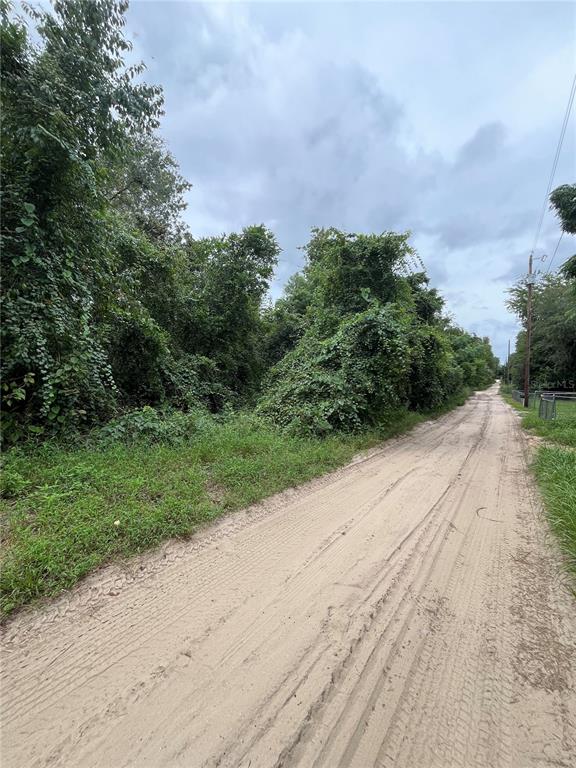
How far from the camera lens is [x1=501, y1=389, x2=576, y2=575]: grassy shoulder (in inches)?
122

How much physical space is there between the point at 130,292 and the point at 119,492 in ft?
15.7

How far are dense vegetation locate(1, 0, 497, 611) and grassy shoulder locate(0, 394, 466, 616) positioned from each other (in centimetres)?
2

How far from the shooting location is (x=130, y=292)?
6.85 metres

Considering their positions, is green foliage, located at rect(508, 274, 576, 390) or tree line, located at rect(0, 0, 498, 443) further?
green foliage, located at rect(508, 274, 576, 390)

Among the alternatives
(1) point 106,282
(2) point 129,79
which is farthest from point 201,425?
(2) point 129,79

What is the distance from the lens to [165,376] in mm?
8070

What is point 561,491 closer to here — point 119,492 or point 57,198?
point 119,492

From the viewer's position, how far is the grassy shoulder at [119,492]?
2.32 metres

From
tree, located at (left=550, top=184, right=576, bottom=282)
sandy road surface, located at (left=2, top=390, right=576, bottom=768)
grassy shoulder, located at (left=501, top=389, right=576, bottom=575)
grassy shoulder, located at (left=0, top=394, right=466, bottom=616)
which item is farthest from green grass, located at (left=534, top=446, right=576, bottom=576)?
tree, located at (left=550, top=184, right=576, bottom=282)

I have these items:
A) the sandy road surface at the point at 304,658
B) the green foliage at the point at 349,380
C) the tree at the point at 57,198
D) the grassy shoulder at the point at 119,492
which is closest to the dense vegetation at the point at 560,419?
the sandy road surface at the point at 304,658

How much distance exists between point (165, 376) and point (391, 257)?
7926mm

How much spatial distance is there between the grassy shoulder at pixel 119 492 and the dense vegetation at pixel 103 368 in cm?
2

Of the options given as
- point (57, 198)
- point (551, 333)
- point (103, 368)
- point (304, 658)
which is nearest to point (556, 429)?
point (304, 658)

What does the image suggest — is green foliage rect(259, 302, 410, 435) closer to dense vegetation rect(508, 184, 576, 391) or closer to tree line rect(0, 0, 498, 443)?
tree line rect(0, 0, 498, 443)
